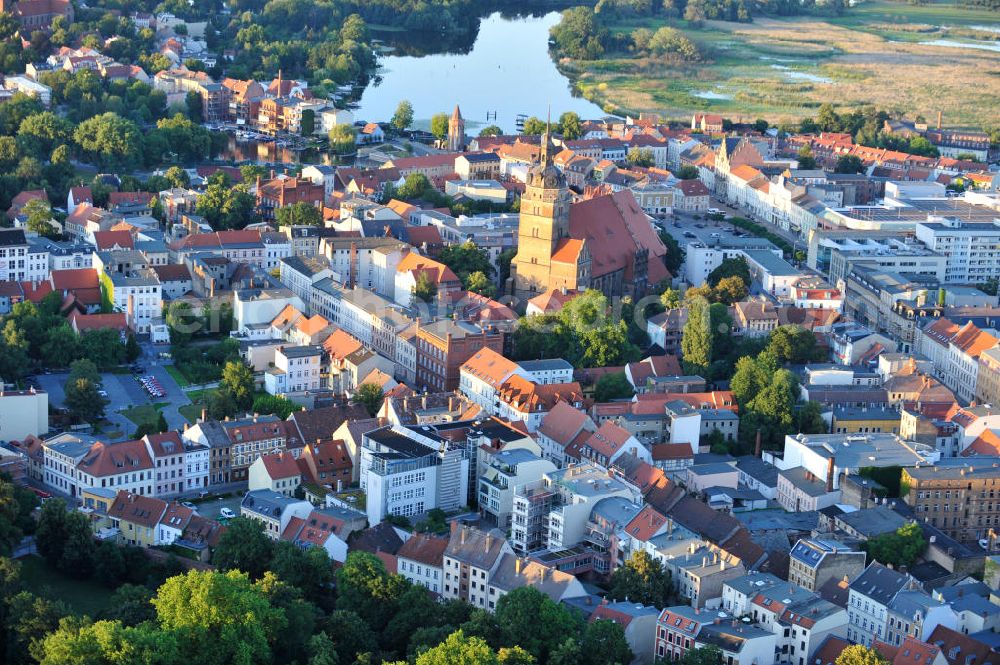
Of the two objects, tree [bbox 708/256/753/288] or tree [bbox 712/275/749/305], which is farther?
tree [bbox 708/256/753/288]

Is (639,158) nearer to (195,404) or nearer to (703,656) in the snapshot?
(195,404)

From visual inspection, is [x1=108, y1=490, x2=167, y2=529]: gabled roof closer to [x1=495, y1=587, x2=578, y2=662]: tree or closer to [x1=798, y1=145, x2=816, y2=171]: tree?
[x1=495, y1=587, x2=578, y2=662]: tree

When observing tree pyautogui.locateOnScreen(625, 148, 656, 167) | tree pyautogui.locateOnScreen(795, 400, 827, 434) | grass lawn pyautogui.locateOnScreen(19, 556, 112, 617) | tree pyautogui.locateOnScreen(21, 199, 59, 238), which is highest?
tree pyautogui.locateOnScreen(625, 148, 656, 167)

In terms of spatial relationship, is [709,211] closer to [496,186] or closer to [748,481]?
[496,186]

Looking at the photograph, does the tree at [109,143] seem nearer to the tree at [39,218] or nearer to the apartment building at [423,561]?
the tree at [39,218]

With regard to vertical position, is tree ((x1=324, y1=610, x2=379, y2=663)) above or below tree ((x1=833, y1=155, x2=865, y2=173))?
below

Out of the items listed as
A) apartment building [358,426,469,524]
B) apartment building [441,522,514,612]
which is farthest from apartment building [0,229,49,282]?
apartment building [441,522,514,612]

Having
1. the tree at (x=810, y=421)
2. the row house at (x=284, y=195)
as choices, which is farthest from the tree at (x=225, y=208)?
the tree at (x=810, y=421)
